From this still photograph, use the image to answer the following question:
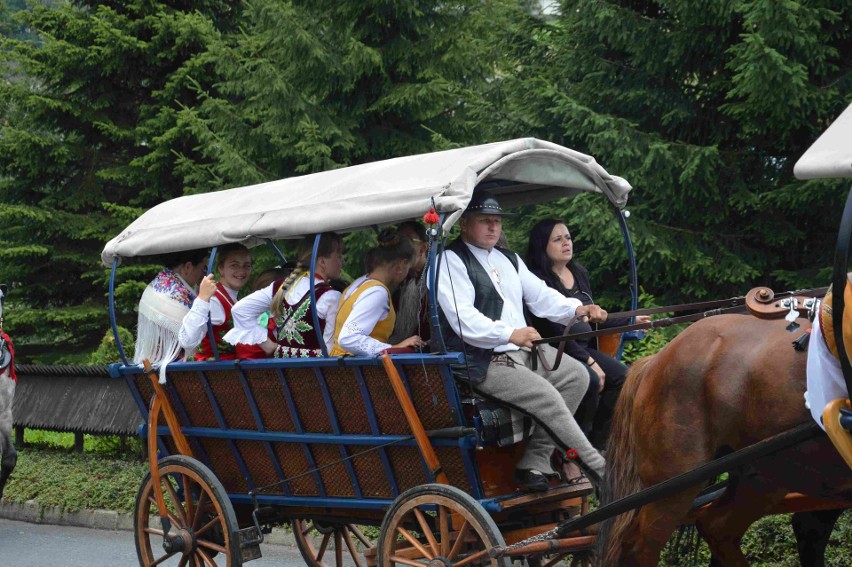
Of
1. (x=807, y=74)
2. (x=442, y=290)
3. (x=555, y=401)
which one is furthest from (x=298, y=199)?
(x=807, y=74)

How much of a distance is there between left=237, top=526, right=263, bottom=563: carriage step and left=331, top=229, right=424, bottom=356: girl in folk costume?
1175mm

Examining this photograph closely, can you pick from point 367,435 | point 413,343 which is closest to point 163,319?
point 367,435

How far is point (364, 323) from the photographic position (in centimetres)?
575

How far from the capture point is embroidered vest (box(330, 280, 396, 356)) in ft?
19.2

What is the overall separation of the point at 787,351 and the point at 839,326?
0.73 meters

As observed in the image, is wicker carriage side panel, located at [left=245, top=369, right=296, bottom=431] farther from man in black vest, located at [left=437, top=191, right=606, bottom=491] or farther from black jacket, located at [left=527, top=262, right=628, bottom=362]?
black jacket, located at [left=527, top=262, right=628, bottom=362]

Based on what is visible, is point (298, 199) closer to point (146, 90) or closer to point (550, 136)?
point (550, 136)

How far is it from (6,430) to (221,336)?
367 centimetres

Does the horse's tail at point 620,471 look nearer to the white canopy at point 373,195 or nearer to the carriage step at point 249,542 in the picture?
the white canopy at point 373,195

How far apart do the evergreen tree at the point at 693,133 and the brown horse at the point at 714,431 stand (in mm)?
4209

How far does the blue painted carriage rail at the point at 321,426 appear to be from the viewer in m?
5.45

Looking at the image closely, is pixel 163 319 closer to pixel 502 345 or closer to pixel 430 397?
pixel 430 397

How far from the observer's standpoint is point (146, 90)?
16906mm

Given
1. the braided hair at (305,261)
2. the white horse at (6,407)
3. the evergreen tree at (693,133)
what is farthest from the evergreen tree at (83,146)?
the braided hair at (305,261)
